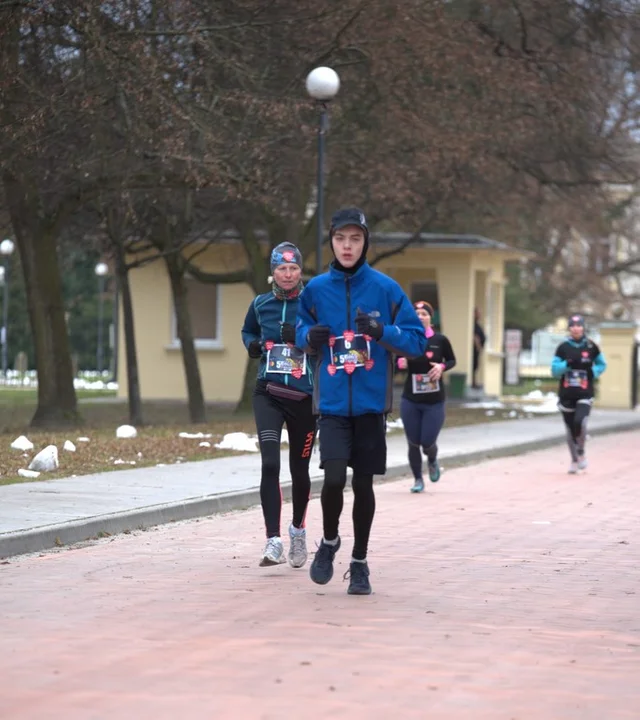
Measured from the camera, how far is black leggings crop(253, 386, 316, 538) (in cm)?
986

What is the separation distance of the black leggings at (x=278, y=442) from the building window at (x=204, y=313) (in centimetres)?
2890

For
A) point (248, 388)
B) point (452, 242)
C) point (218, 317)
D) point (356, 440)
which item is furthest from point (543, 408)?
point (356, 440)

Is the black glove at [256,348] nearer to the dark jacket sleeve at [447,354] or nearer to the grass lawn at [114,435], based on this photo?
the grass lawn at [114,435]

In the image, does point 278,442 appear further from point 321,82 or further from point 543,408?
point 543,408

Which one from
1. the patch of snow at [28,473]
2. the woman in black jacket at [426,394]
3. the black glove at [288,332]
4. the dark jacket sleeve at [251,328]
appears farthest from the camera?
the woman in black jacket at [426,394]

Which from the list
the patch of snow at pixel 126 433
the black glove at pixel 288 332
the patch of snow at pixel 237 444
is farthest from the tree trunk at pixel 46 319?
the black glove at pixel 288 332

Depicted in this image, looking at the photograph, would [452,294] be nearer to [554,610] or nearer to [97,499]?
[97,499]

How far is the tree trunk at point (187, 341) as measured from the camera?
2706cm

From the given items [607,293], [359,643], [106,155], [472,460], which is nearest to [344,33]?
[106,155]

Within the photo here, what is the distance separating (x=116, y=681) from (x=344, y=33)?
55.3ft

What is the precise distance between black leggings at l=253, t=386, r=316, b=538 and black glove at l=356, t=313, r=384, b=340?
150cm

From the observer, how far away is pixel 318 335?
8570 mm

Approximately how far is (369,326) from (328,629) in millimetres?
1661

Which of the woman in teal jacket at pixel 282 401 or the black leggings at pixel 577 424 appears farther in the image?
the black leggings at pixel 577 424
